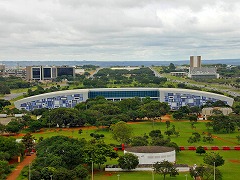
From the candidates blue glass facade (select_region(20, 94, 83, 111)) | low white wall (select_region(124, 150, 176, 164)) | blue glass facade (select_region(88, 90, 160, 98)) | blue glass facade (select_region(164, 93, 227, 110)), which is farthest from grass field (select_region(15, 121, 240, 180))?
blue glass facade (select_region(88, 90, 160, 98))

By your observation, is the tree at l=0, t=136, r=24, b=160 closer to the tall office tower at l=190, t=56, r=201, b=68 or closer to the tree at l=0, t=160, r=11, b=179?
the tree at l=0, t=160, r=11, b=179

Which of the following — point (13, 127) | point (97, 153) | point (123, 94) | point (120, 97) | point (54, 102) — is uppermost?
point (123, 94)

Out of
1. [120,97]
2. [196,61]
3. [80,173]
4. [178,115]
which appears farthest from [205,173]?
[196,61]

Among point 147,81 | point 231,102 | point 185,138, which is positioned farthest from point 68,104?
point 147,81

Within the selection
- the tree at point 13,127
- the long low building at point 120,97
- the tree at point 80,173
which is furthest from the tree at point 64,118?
the tree at point 80,173

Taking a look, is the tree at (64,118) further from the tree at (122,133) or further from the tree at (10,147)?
the tree at (10,147)

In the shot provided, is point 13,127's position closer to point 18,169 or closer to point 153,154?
point 18,169

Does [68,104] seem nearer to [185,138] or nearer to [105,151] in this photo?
[185,138]
